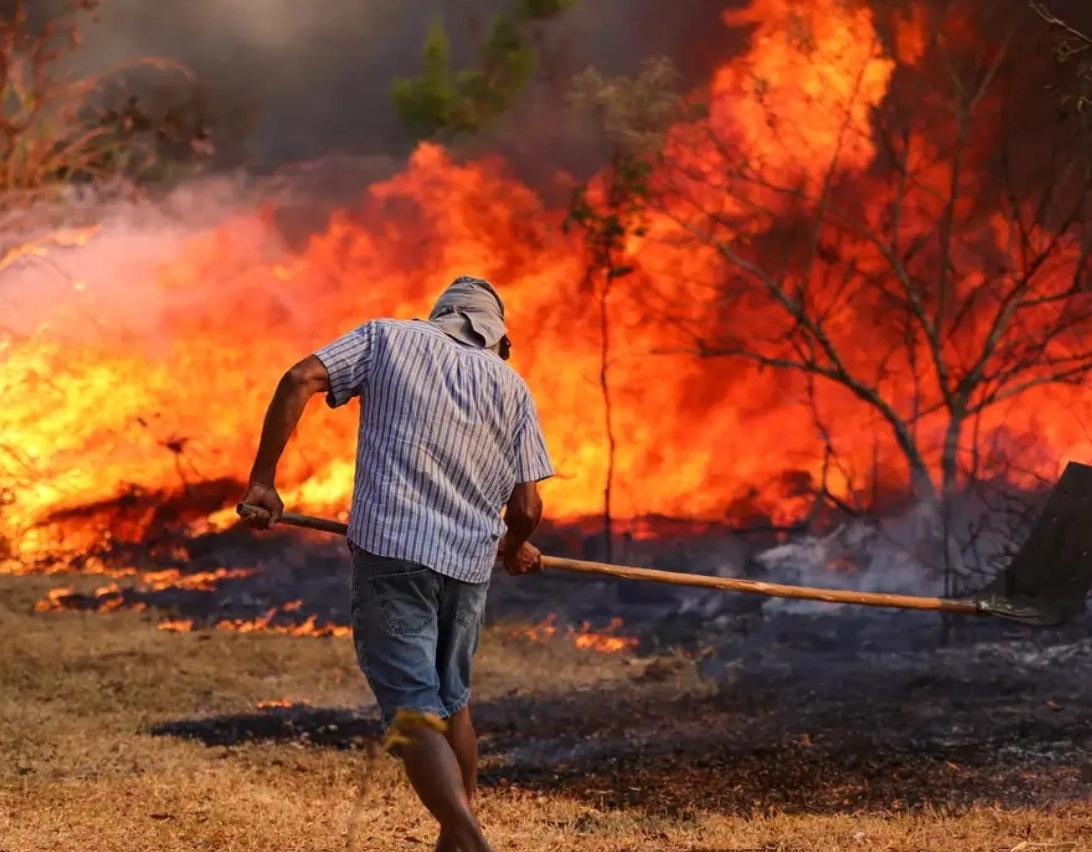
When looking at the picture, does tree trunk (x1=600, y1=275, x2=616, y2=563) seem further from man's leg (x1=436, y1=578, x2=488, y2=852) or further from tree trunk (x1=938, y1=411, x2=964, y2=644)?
man's leg (x1=436, y1=578, x2=488, y2=852)

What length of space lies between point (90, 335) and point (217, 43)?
4018 millimetres

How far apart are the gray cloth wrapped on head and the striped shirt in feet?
0.32

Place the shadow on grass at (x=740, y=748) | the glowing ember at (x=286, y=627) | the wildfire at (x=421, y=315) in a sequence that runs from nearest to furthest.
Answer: the shadow on grass at (x=740, y=748)
the glowing ember at (x=286, y=627)
the wildfire at (x=421, y=315)

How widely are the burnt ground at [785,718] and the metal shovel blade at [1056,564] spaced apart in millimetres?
927

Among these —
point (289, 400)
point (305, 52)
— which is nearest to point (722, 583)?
point (289, 400)

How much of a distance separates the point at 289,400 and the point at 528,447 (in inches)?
32.7

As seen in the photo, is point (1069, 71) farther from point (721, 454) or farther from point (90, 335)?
point (90, 335)

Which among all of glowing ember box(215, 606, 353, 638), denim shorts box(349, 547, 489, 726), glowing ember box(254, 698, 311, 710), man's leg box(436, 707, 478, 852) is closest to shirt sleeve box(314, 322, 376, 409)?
denim shorts box(349, 547, 489, 726)

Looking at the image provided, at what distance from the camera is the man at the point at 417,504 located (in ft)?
12.5

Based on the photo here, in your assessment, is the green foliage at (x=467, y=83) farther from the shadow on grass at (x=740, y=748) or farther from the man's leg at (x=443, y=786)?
the man's leg at (x=443, y=786)

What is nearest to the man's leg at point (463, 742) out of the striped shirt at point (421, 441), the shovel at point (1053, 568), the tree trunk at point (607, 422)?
the striped shirt at point (421, 441)

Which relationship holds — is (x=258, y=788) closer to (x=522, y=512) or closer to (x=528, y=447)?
(x=522, y=512)

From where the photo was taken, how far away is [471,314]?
4.20 metres

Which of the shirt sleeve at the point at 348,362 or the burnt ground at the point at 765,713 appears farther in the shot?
the burnt ground at the point at 765,713
